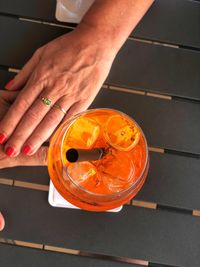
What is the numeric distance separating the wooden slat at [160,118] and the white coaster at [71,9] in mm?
198

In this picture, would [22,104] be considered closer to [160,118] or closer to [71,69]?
→ [71,69]

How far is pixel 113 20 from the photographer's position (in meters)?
0.75

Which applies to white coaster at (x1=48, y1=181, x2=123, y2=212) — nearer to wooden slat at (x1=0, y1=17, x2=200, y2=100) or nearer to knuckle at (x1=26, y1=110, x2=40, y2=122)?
knuckle at (x1=26, y1=110, x2=40, y2=122)

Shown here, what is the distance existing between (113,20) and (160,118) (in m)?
0.25

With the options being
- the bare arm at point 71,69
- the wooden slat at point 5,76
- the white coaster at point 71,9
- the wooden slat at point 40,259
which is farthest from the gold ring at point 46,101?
the wooden slat at point 40,259

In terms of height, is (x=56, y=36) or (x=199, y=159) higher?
(x=56, y=36)

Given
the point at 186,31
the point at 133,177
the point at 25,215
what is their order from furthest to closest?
the point at 186,31, the point at 25,215, the point at 133,177

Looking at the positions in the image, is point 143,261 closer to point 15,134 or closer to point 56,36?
point 15,134

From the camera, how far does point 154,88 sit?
756 mm

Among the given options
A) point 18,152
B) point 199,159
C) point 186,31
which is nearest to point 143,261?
point 199,159

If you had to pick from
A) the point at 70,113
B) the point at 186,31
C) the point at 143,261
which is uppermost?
the point at 186,31

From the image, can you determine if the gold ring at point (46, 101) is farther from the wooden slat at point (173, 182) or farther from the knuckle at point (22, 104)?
the wooden slat at point (173, 182)

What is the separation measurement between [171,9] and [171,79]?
178 millimetres

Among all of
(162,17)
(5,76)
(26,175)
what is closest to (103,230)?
(26,175)
